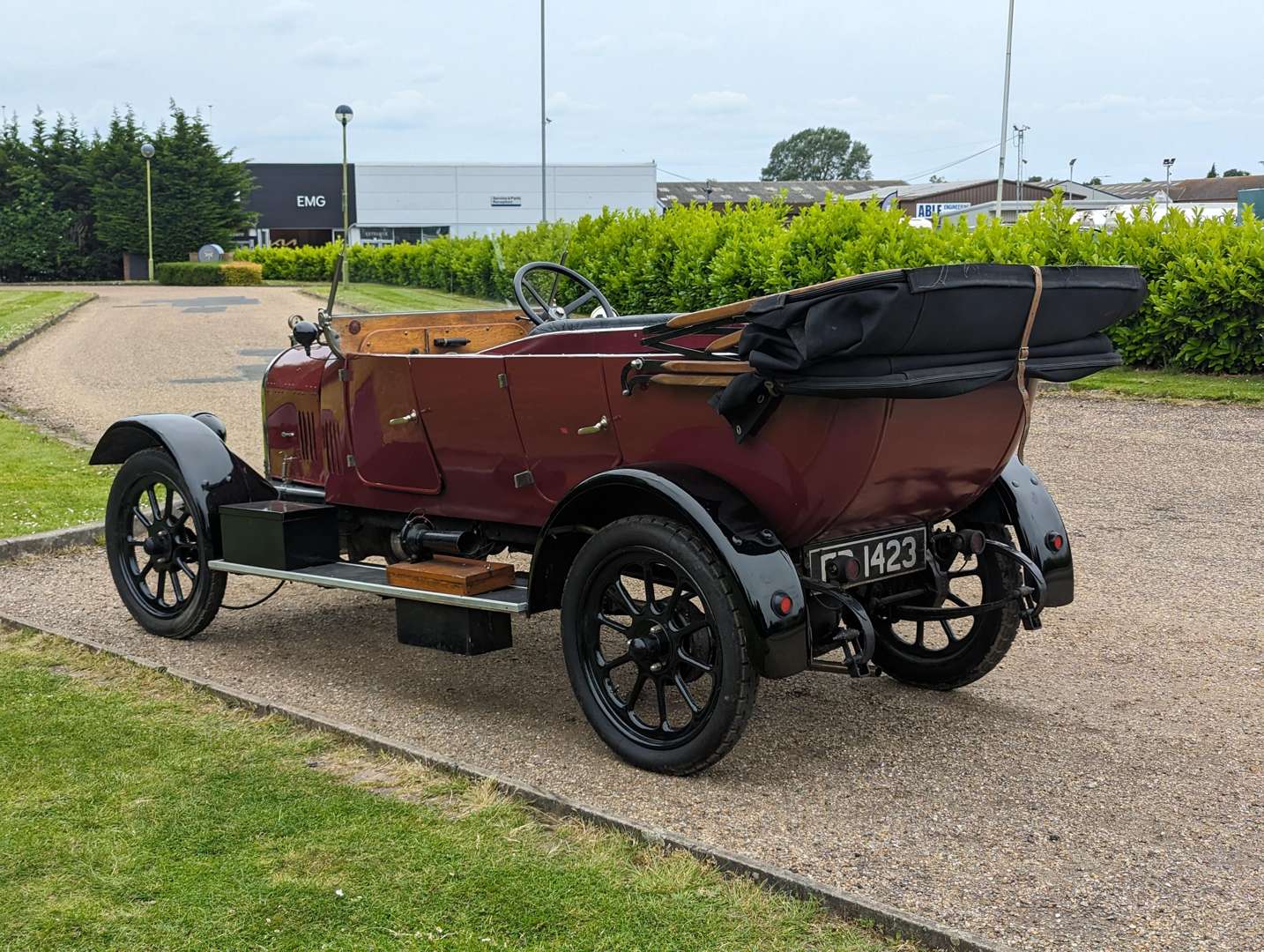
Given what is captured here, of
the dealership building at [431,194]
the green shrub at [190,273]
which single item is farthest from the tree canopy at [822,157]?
Result: the green shrub at [190,273]

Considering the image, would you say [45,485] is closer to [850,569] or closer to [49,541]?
[49,541]

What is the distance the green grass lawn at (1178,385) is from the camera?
12.1m

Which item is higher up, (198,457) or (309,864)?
(198,457)

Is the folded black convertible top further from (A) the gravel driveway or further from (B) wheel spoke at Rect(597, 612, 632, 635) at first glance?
(A) the gravel driveway

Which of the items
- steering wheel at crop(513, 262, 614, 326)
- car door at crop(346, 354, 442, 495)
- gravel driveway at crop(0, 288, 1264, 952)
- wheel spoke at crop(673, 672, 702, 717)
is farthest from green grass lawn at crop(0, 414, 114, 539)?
wheel spoke at crop(673, 672, 702, 717)

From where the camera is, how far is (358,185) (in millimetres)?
65125

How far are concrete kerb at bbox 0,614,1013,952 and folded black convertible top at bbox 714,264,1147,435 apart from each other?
48.2 inches

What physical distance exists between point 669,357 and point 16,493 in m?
6.31

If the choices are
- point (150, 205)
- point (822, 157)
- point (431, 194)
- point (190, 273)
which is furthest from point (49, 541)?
point (822, 157)

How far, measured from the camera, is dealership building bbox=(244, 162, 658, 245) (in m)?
65.6

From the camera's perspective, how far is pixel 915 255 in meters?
14.0

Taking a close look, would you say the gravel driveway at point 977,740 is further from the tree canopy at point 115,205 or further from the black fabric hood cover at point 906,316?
the tree canopy at point 115,205

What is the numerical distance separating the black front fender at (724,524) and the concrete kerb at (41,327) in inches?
648

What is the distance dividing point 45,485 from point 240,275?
36.0 metres
